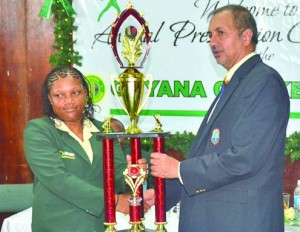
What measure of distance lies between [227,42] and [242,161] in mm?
550

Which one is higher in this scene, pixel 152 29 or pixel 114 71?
pixel 152 29

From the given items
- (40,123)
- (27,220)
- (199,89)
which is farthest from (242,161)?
(199,89)

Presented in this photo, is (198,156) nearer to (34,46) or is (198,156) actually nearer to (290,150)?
(290,150)

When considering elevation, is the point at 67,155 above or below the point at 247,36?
below

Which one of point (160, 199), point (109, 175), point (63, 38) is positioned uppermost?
point (63, 38)

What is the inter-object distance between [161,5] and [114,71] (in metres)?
0.60

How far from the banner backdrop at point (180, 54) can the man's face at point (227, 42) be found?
1.65m

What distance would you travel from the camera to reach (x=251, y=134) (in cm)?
202

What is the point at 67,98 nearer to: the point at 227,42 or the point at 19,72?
the point at 227,42

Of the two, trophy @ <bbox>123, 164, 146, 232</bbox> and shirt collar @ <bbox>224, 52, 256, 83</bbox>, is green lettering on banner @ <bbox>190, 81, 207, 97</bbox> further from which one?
trophy @ <bbox>123, 164, 146, 232</bbox>

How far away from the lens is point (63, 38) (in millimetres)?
4258

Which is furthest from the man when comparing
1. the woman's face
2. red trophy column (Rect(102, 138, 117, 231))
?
the woman's face

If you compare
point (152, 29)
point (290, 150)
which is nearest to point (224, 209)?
point (290, 150)

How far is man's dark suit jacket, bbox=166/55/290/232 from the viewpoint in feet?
6.65
